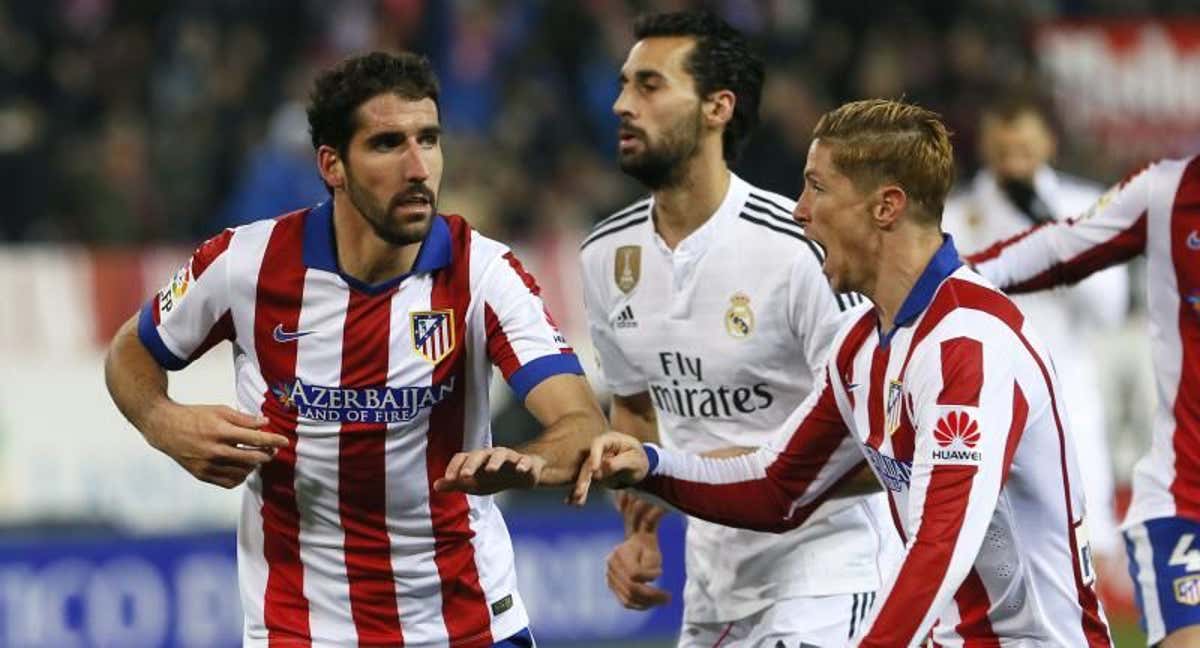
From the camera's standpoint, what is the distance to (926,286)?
4.93m

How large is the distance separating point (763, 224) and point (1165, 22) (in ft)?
44.1

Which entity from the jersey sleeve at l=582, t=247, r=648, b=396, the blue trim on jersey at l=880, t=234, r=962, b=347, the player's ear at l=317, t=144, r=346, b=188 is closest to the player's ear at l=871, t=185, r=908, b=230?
the blue trim on jersey at l=880, t=234, r=962, b=347

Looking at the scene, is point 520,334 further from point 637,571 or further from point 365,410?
point 637,571

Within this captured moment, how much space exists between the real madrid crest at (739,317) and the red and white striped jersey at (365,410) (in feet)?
2.72

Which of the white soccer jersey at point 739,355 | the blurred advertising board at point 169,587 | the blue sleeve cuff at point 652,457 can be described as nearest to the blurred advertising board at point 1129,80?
the blurred advertising board at point 169,587

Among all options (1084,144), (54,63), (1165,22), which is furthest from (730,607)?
(1165,22)

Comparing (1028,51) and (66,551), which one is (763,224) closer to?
(66,551)

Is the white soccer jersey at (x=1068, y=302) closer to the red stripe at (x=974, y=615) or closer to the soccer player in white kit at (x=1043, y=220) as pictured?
the soccer player in white kit at (x=1043, y=220)

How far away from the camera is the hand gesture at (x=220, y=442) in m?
5.28

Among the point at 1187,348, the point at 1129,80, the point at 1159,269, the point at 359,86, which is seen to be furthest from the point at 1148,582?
the point at 1129,80

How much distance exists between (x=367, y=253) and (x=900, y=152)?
58.8 inches

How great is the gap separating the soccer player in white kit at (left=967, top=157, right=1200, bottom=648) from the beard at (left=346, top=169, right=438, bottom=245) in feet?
6.45

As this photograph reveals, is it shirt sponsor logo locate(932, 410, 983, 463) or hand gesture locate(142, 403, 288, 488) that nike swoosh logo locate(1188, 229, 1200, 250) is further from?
hand gesture locate(142, 403, 288, 488)

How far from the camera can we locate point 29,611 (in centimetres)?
1054
